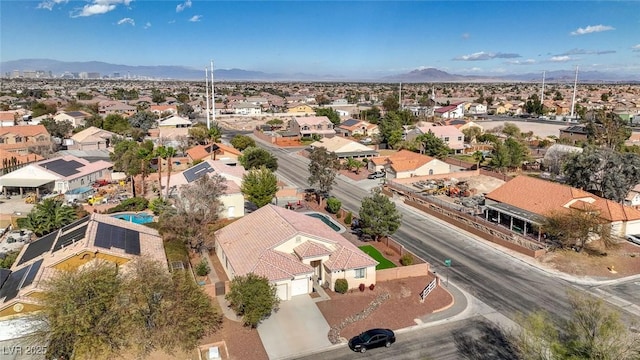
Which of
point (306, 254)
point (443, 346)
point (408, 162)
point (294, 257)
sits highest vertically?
point (408, 162)

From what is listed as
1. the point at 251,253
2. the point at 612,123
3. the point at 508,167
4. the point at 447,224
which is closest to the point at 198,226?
the point at 251,253

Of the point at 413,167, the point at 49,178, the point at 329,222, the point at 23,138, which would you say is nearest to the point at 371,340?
the point at 329,222

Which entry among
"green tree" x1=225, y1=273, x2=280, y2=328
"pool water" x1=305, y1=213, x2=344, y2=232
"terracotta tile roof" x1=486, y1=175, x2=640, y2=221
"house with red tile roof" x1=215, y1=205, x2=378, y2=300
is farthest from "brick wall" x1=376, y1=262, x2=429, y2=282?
"terracotta tile roof" x1=486, y1=175, x2=640, y2=221

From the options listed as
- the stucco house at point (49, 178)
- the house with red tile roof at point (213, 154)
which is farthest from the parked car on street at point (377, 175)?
the stucco house at point (49, 178)

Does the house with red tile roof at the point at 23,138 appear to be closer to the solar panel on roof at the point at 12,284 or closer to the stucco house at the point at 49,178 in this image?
the stucco house at the point at 49,178

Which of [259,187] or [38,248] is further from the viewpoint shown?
[259,187]

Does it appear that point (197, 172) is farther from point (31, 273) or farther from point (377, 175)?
point (377, 175)

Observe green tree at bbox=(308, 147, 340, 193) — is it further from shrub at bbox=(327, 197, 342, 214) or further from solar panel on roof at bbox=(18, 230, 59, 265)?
solar panel on roof at bbox=(18, 230, 59, 265)
